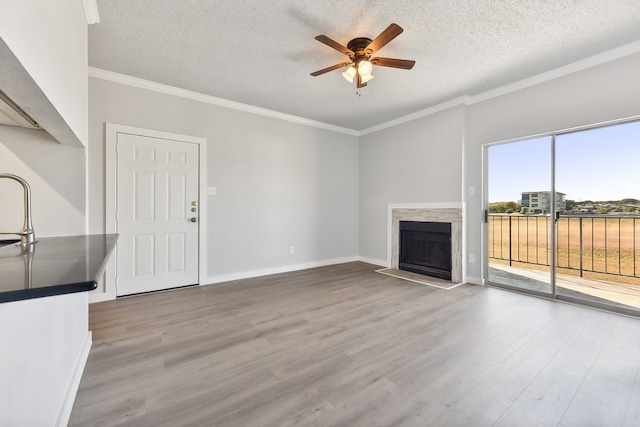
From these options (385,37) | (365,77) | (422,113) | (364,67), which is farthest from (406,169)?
(385,37)

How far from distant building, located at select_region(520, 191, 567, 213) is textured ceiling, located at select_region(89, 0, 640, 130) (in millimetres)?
1436

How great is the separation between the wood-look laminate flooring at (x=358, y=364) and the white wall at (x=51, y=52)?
158 cm

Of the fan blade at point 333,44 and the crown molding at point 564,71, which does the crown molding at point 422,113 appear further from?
the fan blade at point 333,44

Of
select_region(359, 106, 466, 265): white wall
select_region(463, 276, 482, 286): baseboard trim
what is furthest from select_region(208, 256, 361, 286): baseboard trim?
select_region(463, 276, 482, 286): baseboard trim

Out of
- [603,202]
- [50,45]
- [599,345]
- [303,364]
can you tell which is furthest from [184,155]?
[603,202]

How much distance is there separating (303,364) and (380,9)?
2.74m

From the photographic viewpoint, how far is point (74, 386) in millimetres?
1560

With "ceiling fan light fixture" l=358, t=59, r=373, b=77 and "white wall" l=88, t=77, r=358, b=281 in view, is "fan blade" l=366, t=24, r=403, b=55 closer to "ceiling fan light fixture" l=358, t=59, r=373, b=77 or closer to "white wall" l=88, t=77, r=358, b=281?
"ceiling fan light fixture" l=358, t=59, r=373, b=77

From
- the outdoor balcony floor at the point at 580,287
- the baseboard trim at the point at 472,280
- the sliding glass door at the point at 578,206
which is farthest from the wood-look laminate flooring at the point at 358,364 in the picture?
the sliding glass door at the point at 578,206

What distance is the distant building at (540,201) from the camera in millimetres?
3168

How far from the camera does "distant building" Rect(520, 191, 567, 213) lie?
3.17 metres

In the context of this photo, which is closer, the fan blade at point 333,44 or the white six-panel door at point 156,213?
the fan blade at point 333,44

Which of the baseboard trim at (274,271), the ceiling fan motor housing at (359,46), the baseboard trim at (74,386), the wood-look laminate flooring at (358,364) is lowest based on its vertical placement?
the wood-look laminate flooring at (358,364)

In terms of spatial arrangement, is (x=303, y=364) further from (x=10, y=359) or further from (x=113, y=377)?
(x=10, y=359)
